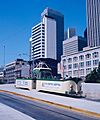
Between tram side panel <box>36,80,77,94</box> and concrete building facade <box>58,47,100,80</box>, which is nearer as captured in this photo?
tram side panel <box>36,80,77,94</box>

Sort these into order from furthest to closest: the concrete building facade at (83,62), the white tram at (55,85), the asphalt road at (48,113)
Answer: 1. the concrete building facade at (83,62)
2. the white tram at (55,85)
3. the asphalt road at (48,113)

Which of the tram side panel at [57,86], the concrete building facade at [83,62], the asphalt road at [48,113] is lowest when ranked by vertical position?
the asphalt road at [48,113]

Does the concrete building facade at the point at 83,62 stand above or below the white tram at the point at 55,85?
above

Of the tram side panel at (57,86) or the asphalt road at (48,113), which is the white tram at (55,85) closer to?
the tram side panel at (57,86)

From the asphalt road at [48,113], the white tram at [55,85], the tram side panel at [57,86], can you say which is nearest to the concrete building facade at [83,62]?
the white tram at [55,85]

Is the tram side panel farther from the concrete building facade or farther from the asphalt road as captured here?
the concrete building facade

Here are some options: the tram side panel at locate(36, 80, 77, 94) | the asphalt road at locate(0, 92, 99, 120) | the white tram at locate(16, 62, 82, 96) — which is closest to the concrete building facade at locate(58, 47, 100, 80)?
the white tram at locate(16, 62, 82, 96)

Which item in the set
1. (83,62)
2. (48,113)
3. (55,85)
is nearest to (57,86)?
(55,85)

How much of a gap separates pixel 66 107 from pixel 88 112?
3.01 meters

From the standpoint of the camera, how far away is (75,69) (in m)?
158

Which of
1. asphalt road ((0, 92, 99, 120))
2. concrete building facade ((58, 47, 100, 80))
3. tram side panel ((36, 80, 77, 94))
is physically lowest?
asphalt road ((0, 92, 99, 120))

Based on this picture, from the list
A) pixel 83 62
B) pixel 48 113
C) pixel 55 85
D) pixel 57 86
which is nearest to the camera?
pixel 48 113

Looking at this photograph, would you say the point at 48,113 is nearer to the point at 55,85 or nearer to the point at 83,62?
the point at 55,85

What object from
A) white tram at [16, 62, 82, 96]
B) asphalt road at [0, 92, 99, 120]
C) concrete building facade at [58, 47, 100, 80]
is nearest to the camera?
asphalt road at [0, 92, 99, 120]
